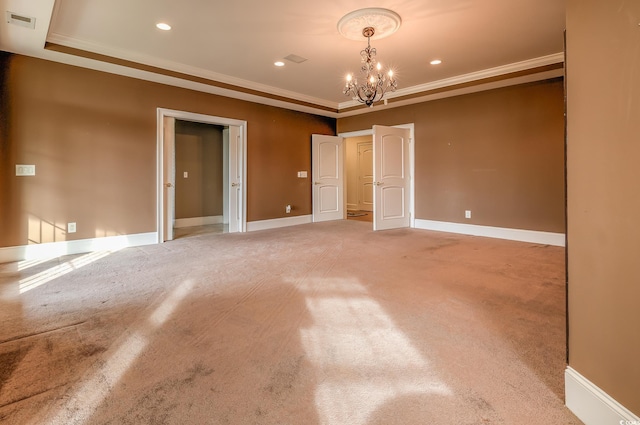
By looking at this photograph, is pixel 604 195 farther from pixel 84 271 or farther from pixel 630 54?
pixel 84 271

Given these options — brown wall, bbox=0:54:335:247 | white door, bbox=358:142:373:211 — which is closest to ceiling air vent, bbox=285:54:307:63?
brown wall, bbox=0:54:335:247

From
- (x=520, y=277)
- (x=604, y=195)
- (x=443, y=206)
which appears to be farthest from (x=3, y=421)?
(x=443, y=206)

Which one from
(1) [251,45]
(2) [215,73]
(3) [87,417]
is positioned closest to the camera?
(3) [87,417]

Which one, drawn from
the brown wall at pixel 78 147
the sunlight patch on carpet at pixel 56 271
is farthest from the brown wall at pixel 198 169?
the sunlight patch on carpet at pixel 56 271

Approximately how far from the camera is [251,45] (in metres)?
3.94

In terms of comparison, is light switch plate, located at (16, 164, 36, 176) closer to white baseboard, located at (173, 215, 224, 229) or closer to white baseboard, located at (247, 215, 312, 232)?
white baseboard, located at (173, 215, 224, 229)

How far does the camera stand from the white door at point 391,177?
600 cm

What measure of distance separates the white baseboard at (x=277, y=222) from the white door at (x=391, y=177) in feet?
5.75

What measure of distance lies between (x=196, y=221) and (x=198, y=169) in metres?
1.18

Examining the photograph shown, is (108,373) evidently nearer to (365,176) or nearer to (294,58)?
(294,58)

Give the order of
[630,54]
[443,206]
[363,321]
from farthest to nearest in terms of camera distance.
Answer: [443,206]
[363,321]
[630,54]

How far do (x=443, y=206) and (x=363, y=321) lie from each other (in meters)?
4.39

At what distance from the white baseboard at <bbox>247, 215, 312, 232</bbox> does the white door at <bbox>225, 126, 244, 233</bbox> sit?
298mm

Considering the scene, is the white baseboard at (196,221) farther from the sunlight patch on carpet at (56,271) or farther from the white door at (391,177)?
the white door at (391,177)
